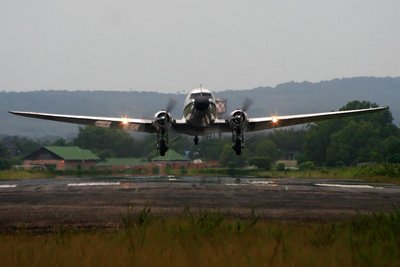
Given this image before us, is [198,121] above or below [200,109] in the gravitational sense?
below

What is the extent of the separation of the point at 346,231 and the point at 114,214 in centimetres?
768

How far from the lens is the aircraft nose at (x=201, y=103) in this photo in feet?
164

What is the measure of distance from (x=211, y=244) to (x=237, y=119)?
38.4m

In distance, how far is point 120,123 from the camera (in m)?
59.7

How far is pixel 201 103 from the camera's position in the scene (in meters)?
50.1

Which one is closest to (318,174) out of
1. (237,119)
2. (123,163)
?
(237,119)

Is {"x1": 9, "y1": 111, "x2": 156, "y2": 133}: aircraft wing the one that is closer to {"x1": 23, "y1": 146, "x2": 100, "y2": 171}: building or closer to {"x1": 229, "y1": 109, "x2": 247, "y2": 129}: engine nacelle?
{"x1": 229, "y1": 109, "x2": 247, "y2": 129}: engine nacelle

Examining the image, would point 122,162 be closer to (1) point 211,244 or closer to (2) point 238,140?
(2) point 238,140

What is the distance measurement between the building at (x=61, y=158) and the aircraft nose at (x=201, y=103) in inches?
3418

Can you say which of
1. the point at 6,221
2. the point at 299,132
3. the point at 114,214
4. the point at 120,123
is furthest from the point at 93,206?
the point at 299,132

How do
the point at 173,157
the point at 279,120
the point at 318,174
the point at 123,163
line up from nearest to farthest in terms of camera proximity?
the point at 279,120 < the point at 318,174 < the point at 123,163 < the point at 173,157

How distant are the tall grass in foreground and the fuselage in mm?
34460

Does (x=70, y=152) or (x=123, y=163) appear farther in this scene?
(x=70, y=152)

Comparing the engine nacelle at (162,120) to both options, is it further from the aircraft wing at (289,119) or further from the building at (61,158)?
the building at (61,158)
